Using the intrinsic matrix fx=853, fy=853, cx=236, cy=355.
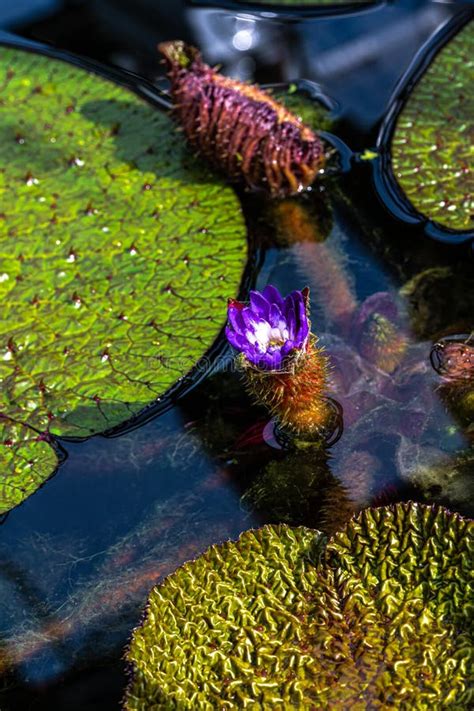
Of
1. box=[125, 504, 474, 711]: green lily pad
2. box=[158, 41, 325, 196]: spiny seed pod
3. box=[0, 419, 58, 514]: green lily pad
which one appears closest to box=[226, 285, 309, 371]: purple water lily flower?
box=[125, 504, 474, 711]: green lily pad

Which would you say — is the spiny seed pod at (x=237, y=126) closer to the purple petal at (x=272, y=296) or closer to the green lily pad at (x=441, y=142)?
the green lily pad at (x=441, y=142)

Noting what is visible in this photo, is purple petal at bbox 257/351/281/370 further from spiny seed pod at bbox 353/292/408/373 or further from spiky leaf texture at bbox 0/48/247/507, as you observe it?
spiny seed pod at bbox 353/292/408/373

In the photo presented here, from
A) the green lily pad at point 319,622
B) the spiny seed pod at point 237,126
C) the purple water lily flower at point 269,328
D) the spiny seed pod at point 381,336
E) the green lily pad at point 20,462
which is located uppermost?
the spiny seed pod at point 237,126

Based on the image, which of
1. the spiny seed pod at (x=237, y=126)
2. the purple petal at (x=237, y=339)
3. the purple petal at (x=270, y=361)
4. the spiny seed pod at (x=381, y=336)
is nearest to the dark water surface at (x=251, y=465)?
the spiny seed pod at (x=381, y=336)

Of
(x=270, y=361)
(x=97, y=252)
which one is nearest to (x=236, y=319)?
(x=270, y=361)

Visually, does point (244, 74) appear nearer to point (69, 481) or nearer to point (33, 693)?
point (69, 481)

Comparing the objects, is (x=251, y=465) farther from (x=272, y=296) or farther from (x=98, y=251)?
(x=98, y=251)
